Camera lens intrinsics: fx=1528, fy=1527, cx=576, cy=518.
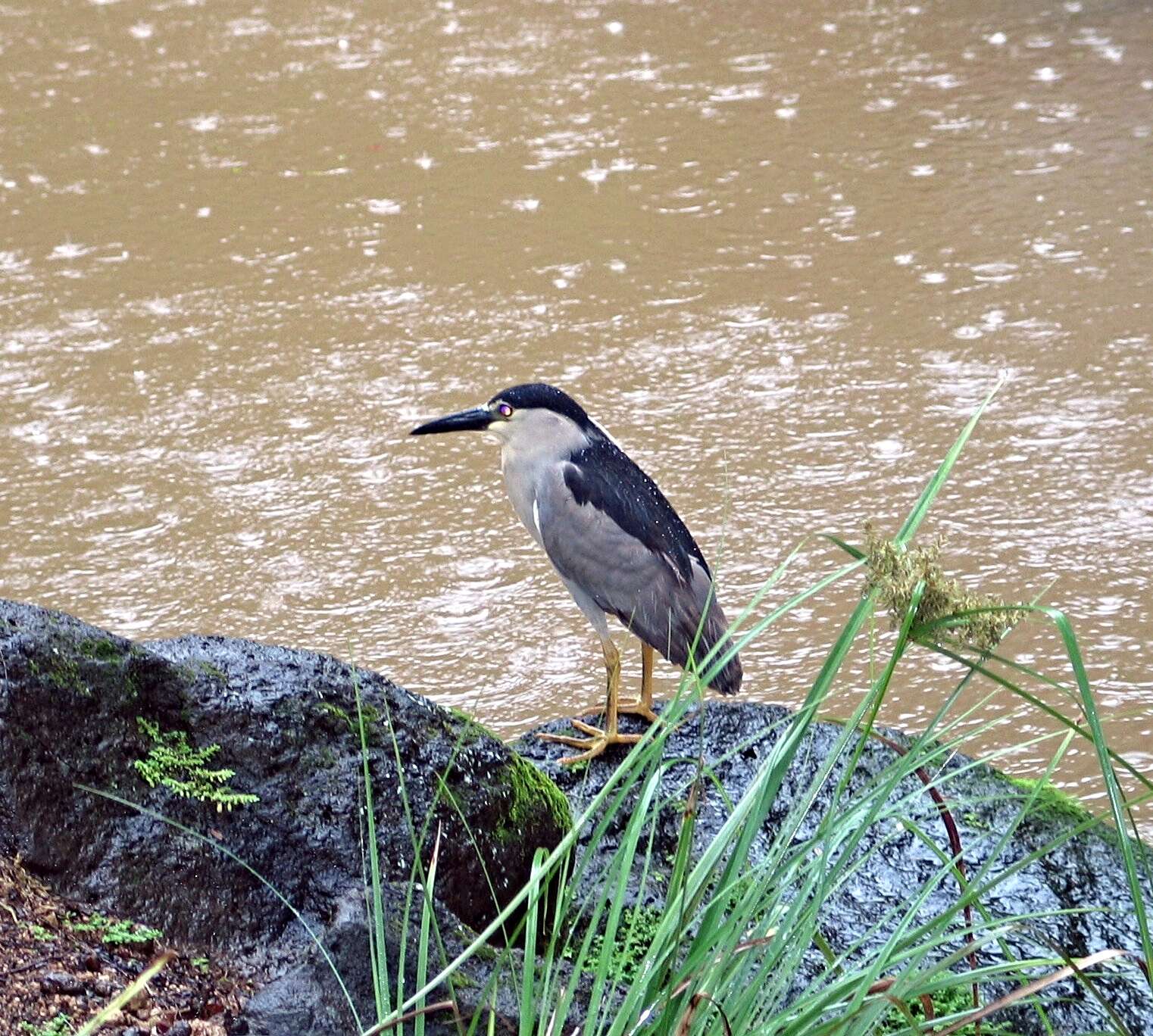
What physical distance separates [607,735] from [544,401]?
810 mm

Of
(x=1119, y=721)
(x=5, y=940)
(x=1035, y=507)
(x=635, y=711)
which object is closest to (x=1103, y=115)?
(x=1035, y=507)

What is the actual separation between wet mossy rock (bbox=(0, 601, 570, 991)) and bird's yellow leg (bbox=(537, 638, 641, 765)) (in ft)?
1.93

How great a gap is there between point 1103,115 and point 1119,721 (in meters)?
4.46

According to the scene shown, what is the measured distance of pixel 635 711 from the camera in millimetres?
3631

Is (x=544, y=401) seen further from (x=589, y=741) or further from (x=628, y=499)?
(x=589, y=741)

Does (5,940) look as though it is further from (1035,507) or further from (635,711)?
(1035,507)

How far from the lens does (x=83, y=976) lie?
7.14 feet

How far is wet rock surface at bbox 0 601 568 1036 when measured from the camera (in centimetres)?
239

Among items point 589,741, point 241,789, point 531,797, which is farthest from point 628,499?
point 241,789

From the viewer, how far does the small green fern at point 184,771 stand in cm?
248

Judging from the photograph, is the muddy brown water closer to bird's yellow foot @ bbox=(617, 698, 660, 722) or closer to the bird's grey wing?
the bird's grey wing

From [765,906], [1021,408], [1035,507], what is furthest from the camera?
[1021,408]

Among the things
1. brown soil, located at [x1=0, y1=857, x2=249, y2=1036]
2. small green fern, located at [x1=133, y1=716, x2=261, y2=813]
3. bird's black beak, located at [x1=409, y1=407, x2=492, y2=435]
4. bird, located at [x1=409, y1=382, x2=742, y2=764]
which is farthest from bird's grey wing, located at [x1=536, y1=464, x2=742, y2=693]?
brown soil, located at [x1=0, y1=857, x2=249, y2=1036]

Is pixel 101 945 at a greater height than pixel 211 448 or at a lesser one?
greater
